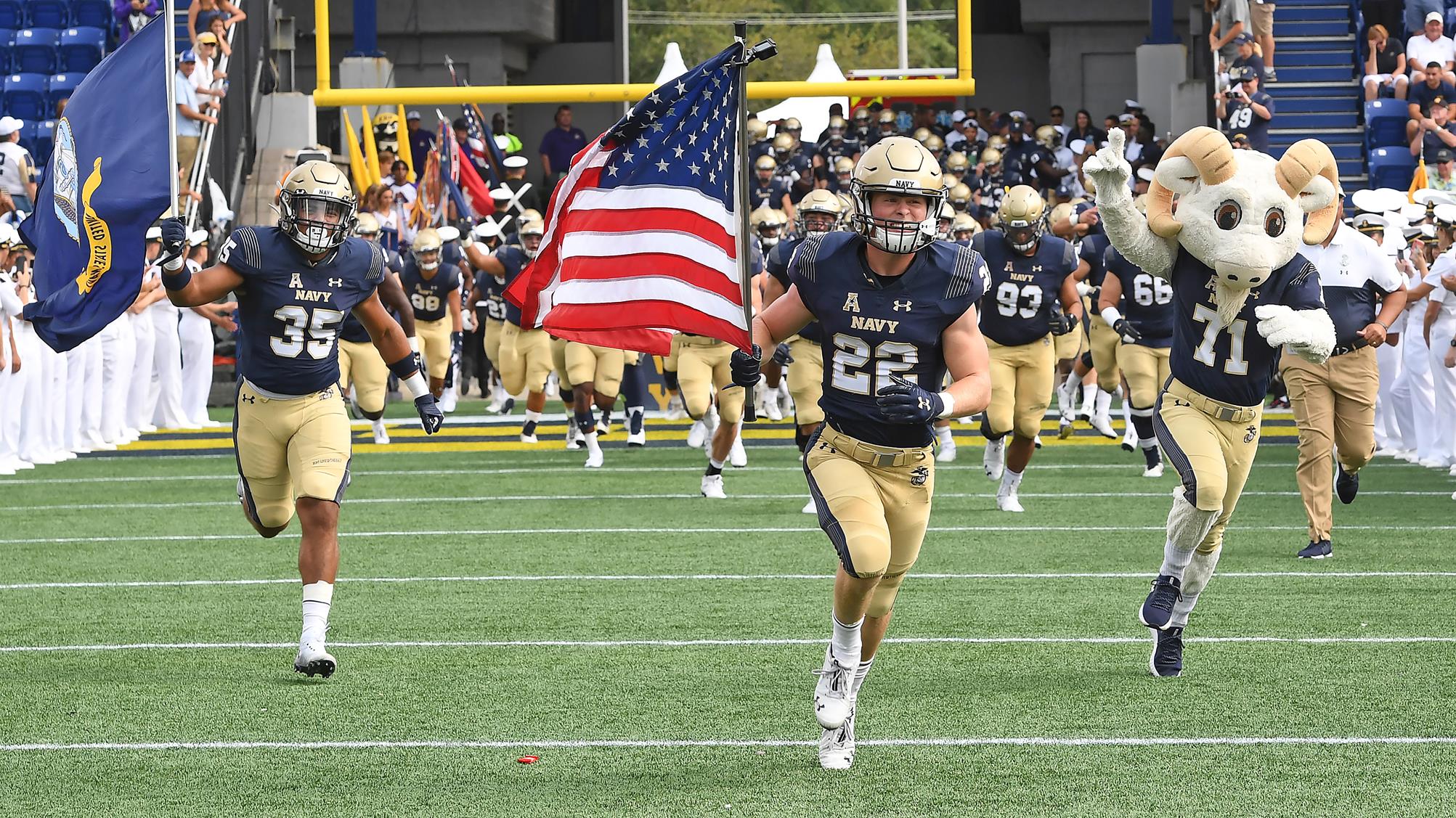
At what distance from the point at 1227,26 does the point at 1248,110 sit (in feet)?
11.3

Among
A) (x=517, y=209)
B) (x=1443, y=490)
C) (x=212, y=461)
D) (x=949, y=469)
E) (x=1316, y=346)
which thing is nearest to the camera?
(x=1316, y=346)

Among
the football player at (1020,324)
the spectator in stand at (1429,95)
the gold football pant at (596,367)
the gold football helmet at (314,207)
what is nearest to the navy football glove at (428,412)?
the gold football helmet at (314,207)

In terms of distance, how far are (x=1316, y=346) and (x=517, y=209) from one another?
59.4 ft

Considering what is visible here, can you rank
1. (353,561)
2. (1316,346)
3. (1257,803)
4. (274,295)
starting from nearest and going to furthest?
(1257,803) < (1316,346) < (274,295) < (353,561)

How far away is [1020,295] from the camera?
11.9 metres

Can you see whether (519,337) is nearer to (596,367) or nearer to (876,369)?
(596,367)

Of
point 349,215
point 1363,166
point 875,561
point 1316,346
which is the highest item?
point 1363,166

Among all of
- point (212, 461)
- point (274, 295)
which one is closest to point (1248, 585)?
point (274, 295)

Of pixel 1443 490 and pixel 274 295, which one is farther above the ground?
pixel 274 295

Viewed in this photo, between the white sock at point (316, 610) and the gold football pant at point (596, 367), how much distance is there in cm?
759

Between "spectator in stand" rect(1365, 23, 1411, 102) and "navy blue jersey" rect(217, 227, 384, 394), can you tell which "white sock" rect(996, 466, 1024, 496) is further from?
→ "spectator in stand" rect(1365, 23, 1411, 102)

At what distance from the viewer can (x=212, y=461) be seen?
1590 centimetres

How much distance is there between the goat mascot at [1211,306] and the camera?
7.14 meters

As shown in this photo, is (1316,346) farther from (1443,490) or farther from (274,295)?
(1443,490)
